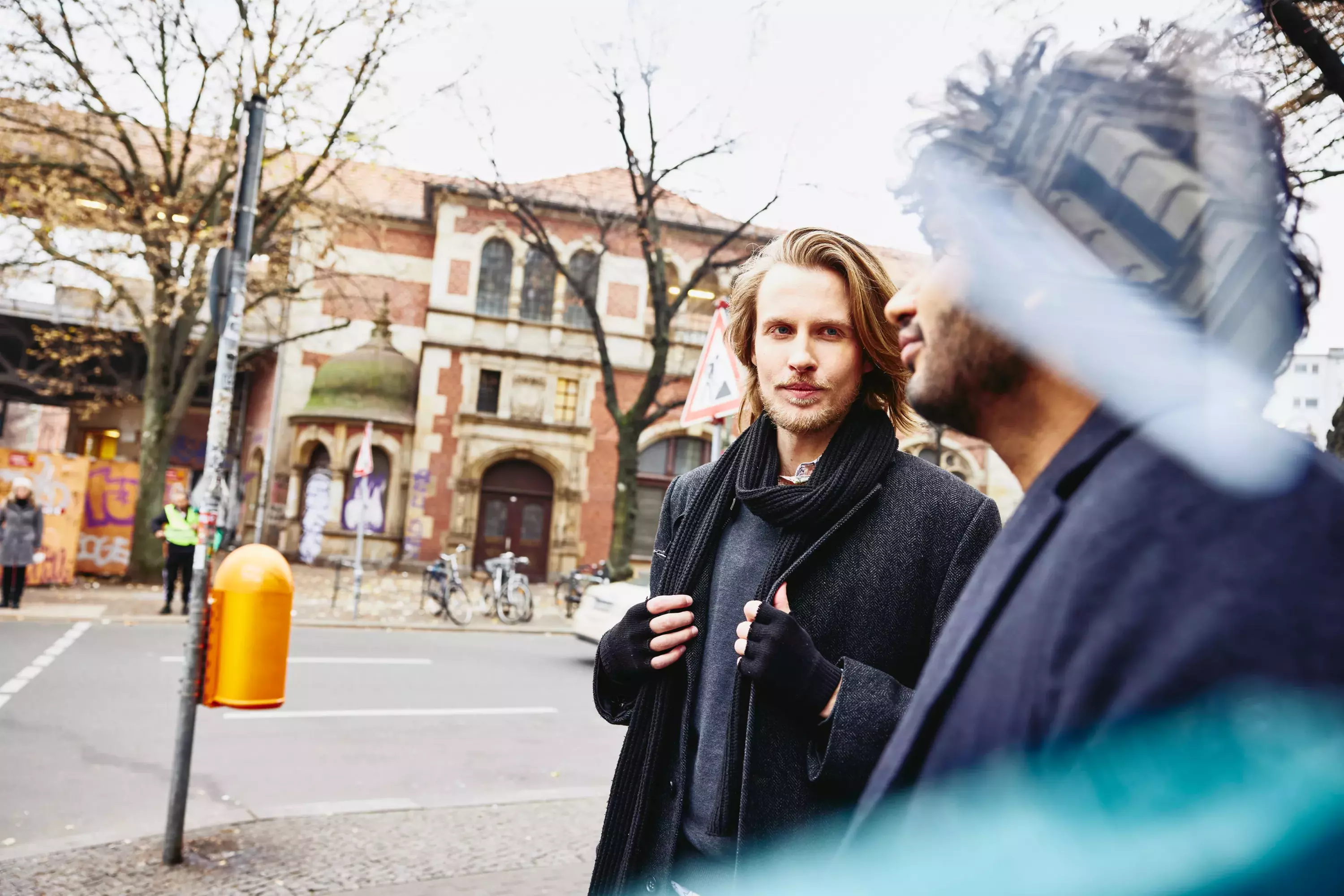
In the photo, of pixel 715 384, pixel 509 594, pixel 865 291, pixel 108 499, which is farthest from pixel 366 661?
pixel 865 291

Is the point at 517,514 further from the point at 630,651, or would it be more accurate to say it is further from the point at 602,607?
the point at 630,651

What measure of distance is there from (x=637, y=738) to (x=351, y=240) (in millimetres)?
30436

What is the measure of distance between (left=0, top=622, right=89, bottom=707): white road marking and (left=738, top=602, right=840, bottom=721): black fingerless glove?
8.59 meters

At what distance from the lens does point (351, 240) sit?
97.9 feet

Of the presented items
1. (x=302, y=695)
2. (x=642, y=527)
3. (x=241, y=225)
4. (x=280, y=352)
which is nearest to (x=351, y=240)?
(x=280, y=352)

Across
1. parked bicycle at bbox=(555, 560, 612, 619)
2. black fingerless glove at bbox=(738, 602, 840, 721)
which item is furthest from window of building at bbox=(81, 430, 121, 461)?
black fingerless glove at bbox=(738, 602, 840, 721)

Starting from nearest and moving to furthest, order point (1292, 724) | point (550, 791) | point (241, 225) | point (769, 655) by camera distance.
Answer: point (1292, 724) → point (769, 655) → point (241, 225) → point (550, 791)

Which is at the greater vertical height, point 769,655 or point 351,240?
point 351,240

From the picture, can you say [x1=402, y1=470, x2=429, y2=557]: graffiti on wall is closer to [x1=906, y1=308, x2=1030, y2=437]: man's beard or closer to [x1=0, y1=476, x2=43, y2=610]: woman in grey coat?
[x1=0, y1=476, x2=43, y2=610]: woman in grey coat

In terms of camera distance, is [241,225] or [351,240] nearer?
[241,225]

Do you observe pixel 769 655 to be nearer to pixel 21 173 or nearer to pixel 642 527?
pixel 21 173

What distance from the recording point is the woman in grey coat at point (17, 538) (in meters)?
13.5

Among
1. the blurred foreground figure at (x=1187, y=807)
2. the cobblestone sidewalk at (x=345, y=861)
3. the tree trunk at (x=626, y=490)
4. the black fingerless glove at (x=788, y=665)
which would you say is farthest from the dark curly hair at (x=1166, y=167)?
the tree trunk at (x=626, y=490)

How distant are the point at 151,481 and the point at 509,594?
22.1 feet
